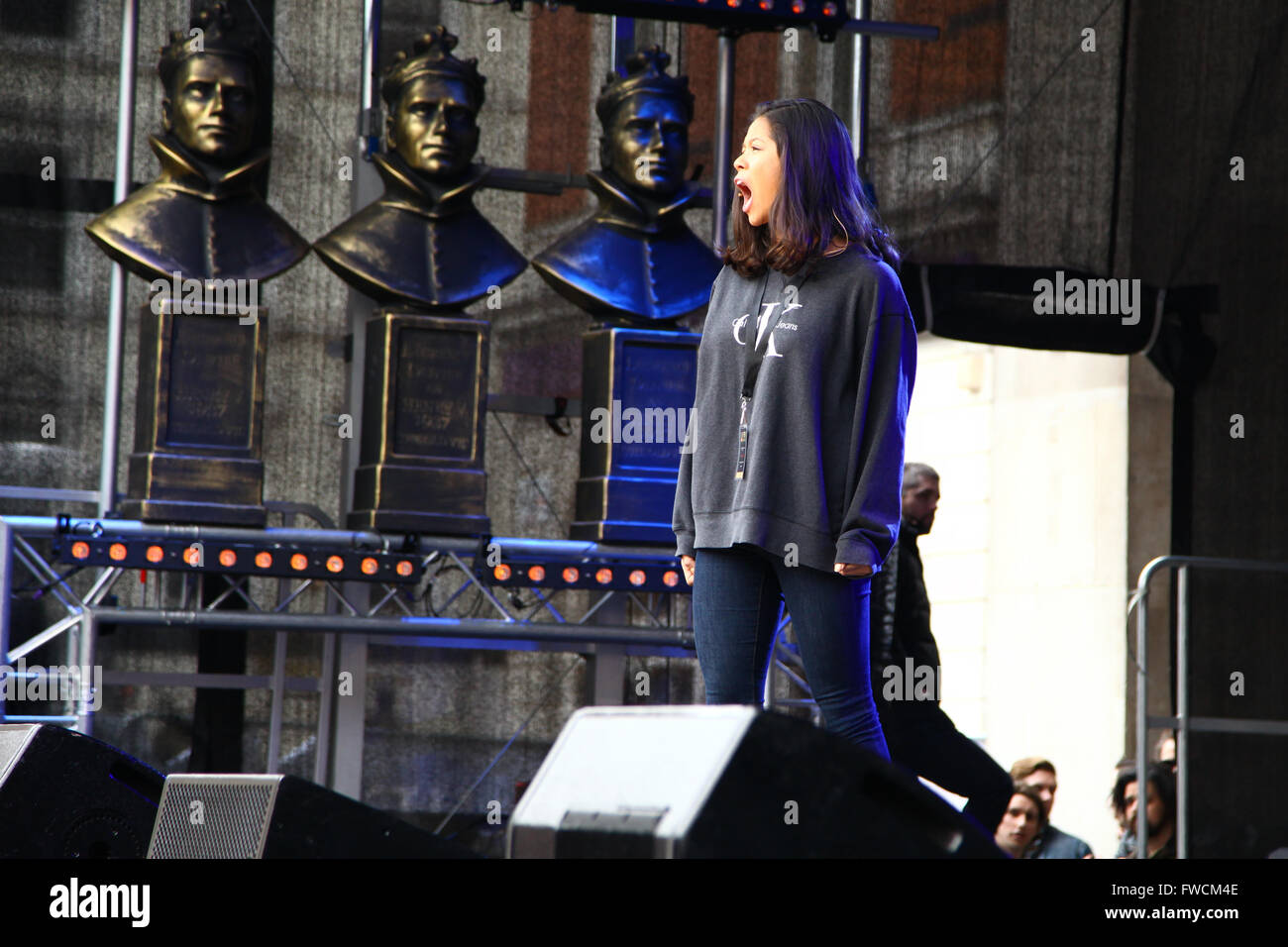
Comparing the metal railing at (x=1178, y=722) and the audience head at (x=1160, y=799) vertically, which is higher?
the metal railing at (x=1178, y=722)

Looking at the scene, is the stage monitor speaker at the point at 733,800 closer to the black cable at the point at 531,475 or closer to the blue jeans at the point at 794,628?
the blue jeans at the point at 794,628

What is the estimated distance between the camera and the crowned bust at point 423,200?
6.24 metres

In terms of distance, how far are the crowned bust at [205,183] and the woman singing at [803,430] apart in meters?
3.69

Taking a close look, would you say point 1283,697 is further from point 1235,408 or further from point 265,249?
point 265,249

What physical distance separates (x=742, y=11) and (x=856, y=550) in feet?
13.3

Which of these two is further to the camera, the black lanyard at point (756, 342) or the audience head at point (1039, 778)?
the audience head at point (1039, 778)

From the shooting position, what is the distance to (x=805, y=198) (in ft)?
8.77

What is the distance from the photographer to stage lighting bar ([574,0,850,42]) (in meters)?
6.22

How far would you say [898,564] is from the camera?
508 cm

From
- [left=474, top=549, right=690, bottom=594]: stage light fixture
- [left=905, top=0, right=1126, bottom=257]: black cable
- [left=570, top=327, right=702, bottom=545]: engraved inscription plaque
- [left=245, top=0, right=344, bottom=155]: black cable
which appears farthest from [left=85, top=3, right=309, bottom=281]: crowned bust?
[left=905, top=0, right=1126, bottom=257]: black cable

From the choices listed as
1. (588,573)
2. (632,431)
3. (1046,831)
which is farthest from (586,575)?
(1046,831)

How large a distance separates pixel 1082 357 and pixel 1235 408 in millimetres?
1753

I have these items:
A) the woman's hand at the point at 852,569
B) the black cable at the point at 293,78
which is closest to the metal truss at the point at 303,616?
the black cable at the point at 293,78

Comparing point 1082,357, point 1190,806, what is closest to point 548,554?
point 1190,806
